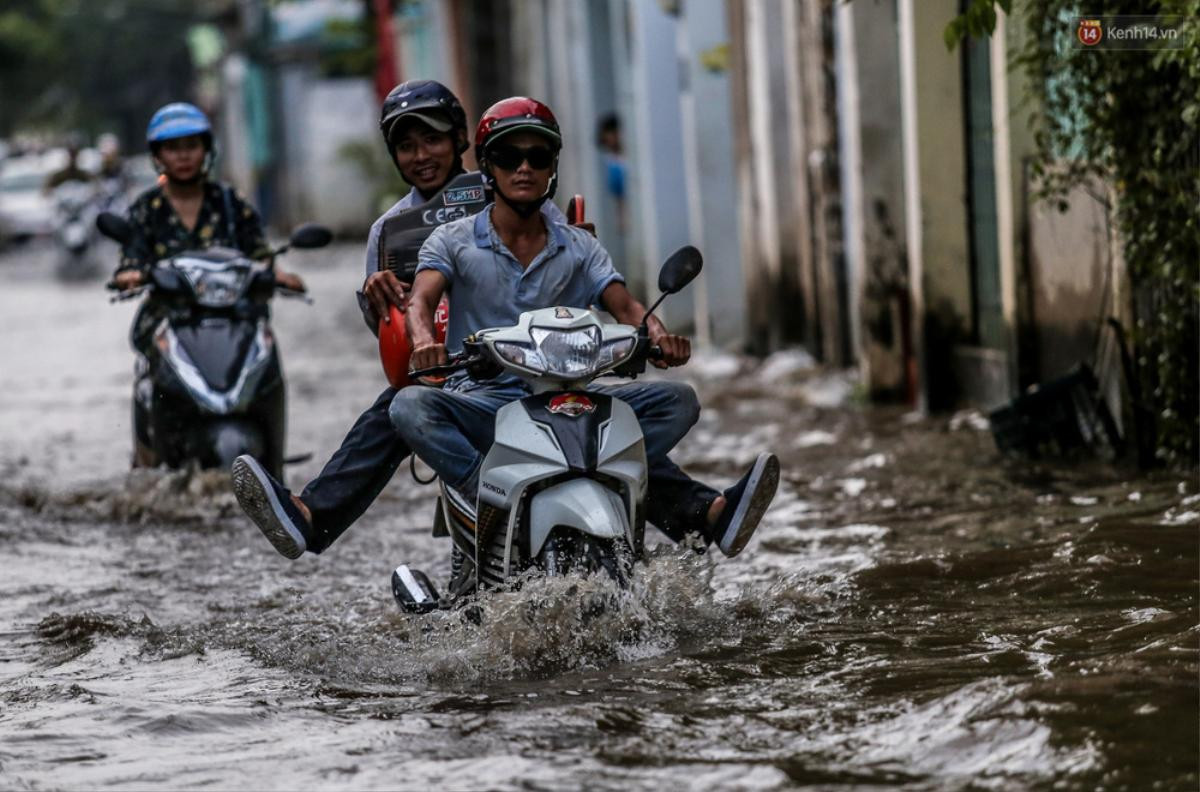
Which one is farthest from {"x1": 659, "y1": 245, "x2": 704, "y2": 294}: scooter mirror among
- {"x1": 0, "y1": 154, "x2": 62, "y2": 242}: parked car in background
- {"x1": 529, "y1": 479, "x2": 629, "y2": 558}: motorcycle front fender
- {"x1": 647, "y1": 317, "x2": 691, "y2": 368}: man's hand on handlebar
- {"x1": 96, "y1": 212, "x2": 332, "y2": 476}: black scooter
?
{"x1": 0, "y1": 154, "x2": 62, "y2": 242}: parked car in background

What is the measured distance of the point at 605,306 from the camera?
247 inches

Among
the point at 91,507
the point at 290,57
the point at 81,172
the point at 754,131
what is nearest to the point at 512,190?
the point at 91,507

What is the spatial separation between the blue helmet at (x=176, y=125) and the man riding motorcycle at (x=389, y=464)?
8.57 ft

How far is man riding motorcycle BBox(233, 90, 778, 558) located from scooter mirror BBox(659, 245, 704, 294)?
0.41 m

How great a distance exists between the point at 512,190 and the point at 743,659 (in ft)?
4.69

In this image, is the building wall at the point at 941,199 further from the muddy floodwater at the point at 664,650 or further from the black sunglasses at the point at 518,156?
the black sunglasses at the point at 518,156

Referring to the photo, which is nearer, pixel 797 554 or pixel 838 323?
pixel 797 554

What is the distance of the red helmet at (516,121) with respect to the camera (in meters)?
5.92

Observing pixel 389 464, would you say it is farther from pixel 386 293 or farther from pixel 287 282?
pixel 287 282

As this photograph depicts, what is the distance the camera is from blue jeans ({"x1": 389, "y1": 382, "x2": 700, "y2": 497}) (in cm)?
584

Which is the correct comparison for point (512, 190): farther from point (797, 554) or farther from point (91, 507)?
point (91, 507)

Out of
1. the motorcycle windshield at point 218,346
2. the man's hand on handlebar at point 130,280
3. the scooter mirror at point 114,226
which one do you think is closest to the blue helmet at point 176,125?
the scooter mirror at point 114,226

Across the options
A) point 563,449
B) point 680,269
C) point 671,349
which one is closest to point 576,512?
point 563,449

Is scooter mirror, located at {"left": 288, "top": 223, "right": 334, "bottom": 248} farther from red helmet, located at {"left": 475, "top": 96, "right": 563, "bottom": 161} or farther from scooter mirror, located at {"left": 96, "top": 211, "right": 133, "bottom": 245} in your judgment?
red helmet, located at {"left": 475, "top": 96, "right": 563, "bottom": 161}
